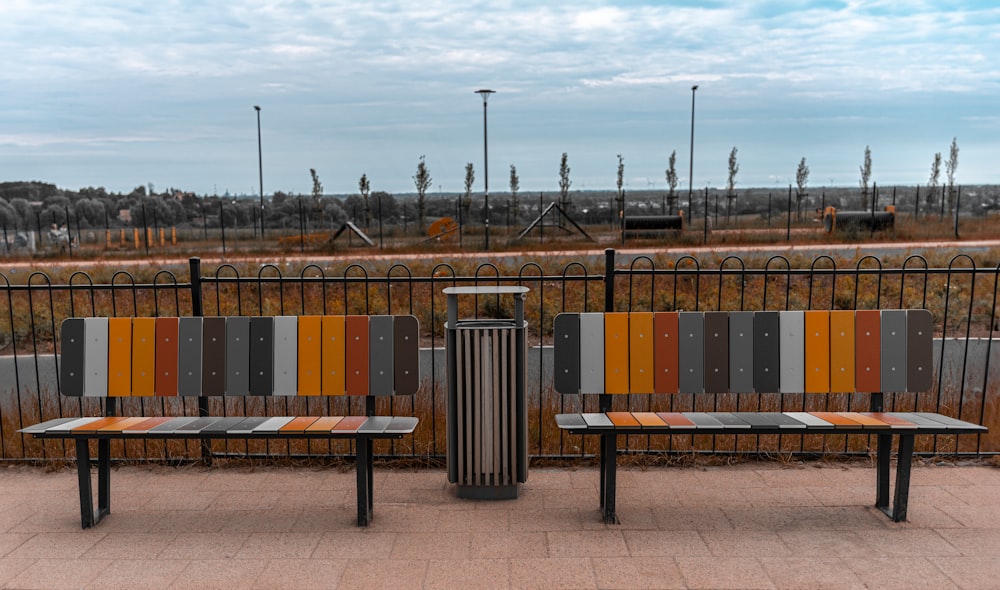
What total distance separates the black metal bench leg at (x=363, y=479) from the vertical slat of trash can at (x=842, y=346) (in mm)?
2678

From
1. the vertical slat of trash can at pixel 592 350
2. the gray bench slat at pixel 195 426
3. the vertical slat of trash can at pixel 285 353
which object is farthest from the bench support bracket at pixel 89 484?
the vertical slat of trash can at pixel 592 350

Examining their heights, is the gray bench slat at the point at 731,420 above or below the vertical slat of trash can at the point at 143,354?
below

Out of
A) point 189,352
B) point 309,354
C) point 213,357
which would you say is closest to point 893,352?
point 309,354

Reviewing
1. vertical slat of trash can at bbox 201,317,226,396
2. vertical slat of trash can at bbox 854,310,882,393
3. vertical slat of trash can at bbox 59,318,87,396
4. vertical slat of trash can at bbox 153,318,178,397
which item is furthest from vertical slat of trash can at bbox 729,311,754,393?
vertical slat of trash can at bbox 59,318,87,396

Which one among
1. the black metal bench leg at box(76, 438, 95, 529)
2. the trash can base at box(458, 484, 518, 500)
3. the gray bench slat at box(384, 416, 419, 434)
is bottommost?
the trash can base at box(458, 484, 518, 500)

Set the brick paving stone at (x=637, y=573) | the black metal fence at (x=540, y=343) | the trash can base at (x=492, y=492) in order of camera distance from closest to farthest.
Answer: the brick paving stone at (x=637, y=573), the trash can base at (x=492, y=492), the black metal fence at (x=540, y=343)

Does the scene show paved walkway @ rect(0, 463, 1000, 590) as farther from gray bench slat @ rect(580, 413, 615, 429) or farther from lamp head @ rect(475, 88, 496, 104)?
lamp head @ rect(475, 88, 496, 104)

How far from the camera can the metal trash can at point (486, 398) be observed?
4633 mm

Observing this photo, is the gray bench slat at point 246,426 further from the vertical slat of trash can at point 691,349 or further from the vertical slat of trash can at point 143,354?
the vertical slat of trash can at point 691,349

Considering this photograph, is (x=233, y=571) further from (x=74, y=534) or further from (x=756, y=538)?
(x=756, y=538)

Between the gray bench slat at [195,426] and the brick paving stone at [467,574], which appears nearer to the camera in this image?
the brick paving stone at [467,574]

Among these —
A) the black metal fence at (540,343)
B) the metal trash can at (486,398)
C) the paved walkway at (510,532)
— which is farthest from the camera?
the black metal fence at (540,343)

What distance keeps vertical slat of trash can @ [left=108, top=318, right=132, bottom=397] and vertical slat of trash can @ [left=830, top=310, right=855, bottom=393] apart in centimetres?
409

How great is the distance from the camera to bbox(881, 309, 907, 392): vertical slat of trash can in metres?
4.72
